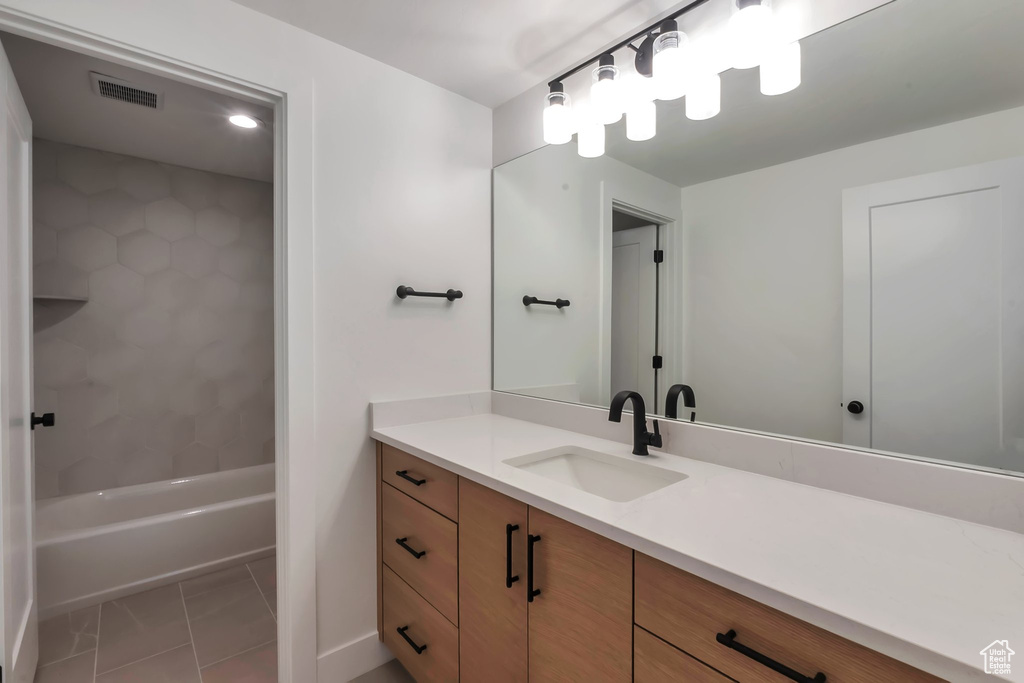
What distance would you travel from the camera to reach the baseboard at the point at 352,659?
1.59 metres

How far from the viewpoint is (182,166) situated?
8.84 ft

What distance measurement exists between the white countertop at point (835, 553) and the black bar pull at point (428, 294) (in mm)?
807

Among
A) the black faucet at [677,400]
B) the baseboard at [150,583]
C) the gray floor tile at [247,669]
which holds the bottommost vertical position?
the gray floor tile at [247,669]

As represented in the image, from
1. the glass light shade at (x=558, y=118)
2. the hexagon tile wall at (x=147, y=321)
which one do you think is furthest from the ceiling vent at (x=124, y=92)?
the glass light shade at (x=558, y=118)

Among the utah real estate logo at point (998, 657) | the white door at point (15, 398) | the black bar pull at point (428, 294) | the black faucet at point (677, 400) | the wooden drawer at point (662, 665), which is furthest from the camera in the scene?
the black bar pull at point (428, 294)

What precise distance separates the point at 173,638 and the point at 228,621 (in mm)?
198

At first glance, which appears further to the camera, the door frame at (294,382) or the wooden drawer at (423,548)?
the door frame at (294,382)

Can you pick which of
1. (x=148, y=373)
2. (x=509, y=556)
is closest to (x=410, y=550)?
(x=509, y=556)

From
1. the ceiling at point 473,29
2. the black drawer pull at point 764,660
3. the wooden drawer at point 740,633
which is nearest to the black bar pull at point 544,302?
the ceiling at point 473,29

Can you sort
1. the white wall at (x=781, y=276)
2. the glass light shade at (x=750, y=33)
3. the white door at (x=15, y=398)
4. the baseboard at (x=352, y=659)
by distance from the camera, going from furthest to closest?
the baseboard at (x=352, y=659) < the white door at (x=15, y=398) < the glass light shade at (x=750, y=33) < the white wall at (x=781, y=276)

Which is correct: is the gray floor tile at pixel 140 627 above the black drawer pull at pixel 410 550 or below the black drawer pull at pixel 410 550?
below

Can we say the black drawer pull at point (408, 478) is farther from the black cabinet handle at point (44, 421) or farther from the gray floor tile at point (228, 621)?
the black cabinet handle at point (44, 421)

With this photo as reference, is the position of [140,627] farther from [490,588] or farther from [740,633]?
[740,633]

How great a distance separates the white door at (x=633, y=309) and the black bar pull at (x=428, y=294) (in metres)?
0.66
